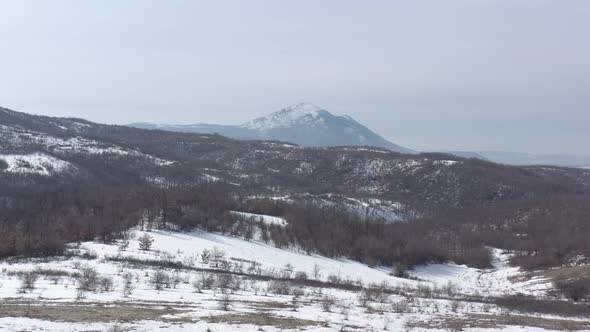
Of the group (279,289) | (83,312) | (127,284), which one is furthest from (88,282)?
(279,289)

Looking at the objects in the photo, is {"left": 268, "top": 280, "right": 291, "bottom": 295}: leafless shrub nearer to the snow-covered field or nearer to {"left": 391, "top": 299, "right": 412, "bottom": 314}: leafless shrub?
the snow-covered field

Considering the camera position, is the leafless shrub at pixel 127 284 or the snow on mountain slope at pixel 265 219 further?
the snow on mountain slope at pixel 265 219

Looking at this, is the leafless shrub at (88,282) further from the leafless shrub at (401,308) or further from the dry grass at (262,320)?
the leafless shrub at (401,308)

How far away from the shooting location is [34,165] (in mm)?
187750

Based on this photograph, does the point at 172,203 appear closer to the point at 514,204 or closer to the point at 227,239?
the point at 227,239

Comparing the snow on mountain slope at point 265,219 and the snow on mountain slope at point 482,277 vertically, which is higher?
the snow on mountain slope at point 265,219

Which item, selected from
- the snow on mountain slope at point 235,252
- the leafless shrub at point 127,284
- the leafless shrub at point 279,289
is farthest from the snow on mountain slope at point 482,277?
the leafless shrub at point 127,284

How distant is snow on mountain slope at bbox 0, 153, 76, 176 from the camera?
591ft

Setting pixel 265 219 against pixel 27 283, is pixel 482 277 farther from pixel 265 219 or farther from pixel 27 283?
pixel 27 283

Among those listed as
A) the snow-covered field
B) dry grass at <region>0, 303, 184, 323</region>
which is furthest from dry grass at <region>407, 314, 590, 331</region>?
dry grass at <region>0, 303, 184, 323</region>

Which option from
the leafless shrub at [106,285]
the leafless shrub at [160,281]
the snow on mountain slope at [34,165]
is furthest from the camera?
the snow on mountain slope at [34,165]

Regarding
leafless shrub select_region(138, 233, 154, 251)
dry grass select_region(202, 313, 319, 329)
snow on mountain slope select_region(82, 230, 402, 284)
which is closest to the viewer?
dry grass select_region(202, 313, 319, 329)

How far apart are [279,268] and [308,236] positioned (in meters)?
32.2

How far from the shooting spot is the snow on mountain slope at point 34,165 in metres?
180
